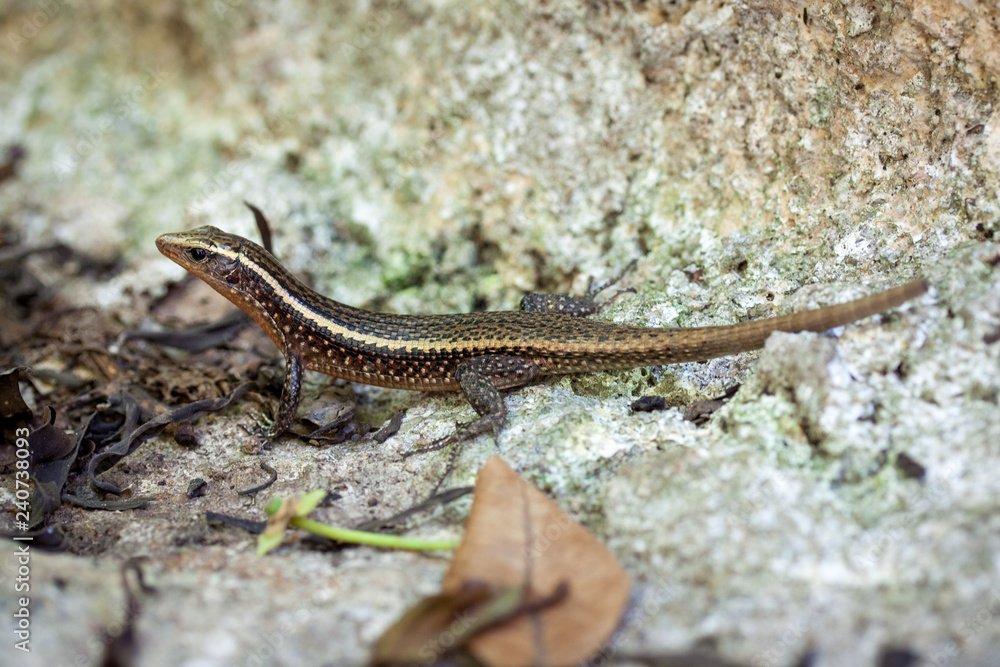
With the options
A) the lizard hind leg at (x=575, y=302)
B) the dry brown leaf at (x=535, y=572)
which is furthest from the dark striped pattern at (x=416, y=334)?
the dry brown leaf at (x=535, y=572)

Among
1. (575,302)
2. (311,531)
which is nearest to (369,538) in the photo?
(311,531)

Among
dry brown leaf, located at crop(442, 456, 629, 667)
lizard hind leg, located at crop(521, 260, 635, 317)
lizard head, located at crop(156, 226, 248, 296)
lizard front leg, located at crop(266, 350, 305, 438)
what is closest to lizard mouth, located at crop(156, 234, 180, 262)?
lizard head, located at crop(156, 226, 248, 296)

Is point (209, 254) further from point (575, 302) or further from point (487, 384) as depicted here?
point (575, 302)

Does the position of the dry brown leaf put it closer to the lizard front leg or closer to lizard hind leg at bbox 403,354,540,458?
lizard hind leg at bbox 403,354,540,458

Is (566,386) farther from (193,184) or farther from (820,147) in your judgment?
(193,184)

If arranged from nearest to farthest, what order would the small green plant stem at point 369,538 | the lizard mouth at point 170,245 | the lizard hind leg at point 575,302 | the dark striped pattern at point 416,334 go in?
the small green plant stem at point 369,538, the dark striped pattern at point 416,334, the lizard hind leg at point 575,302, the lizard mouth at point 170,245

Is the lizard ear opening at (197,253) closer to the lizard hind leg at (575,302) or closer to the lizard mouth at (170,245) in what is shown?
the lizard mouth at (170,245)

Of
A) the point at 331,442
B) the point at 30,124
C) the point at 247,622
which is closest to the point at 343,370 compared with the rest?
the point at 331,442
